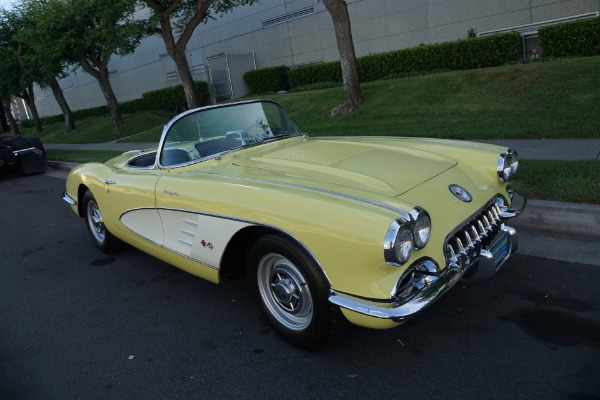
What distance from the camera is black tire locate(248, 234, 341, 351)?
258 centimetres

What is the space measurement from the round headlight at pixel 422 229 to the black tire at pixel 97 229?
11.4 ft

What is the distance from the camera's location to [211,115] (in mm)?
3980

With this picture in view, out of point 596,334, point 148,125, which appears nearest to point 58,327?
point 596,334

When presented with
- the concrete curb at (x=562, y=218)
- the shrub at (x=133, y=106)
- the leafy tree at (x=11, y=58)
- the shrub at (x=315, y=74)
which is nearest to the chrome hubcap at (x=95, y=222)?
the concrete curb at (x=562, y=218)

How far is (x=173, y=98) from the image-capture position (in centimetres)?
2345

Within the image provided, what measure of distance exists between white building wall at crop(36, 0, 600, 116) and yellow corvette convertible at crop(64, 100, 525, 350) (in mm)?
12541

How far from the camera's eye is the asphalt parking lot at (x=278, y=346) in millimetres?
2523

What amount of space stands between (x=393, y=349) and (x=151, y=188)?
7.03 ft

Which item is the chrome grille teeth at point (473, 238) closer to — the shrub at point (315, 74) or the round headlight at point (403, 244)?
the round headlight at point (403, 244)

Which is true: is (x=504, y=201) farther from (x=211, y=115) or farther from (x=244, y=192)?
(x=211, y=115)

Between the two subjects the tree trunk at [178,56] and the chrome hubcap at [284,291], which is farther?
the tree trunk at [178,56]

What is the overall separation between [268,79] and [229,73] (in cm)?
220

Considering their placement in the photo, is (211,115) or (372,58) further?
(372,58)

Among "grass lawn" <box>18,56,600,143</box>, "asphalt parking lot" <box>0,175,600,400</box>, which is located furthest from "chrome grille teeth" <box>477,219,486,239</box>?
"grass lawn" <box>18,56,600,143</box>
